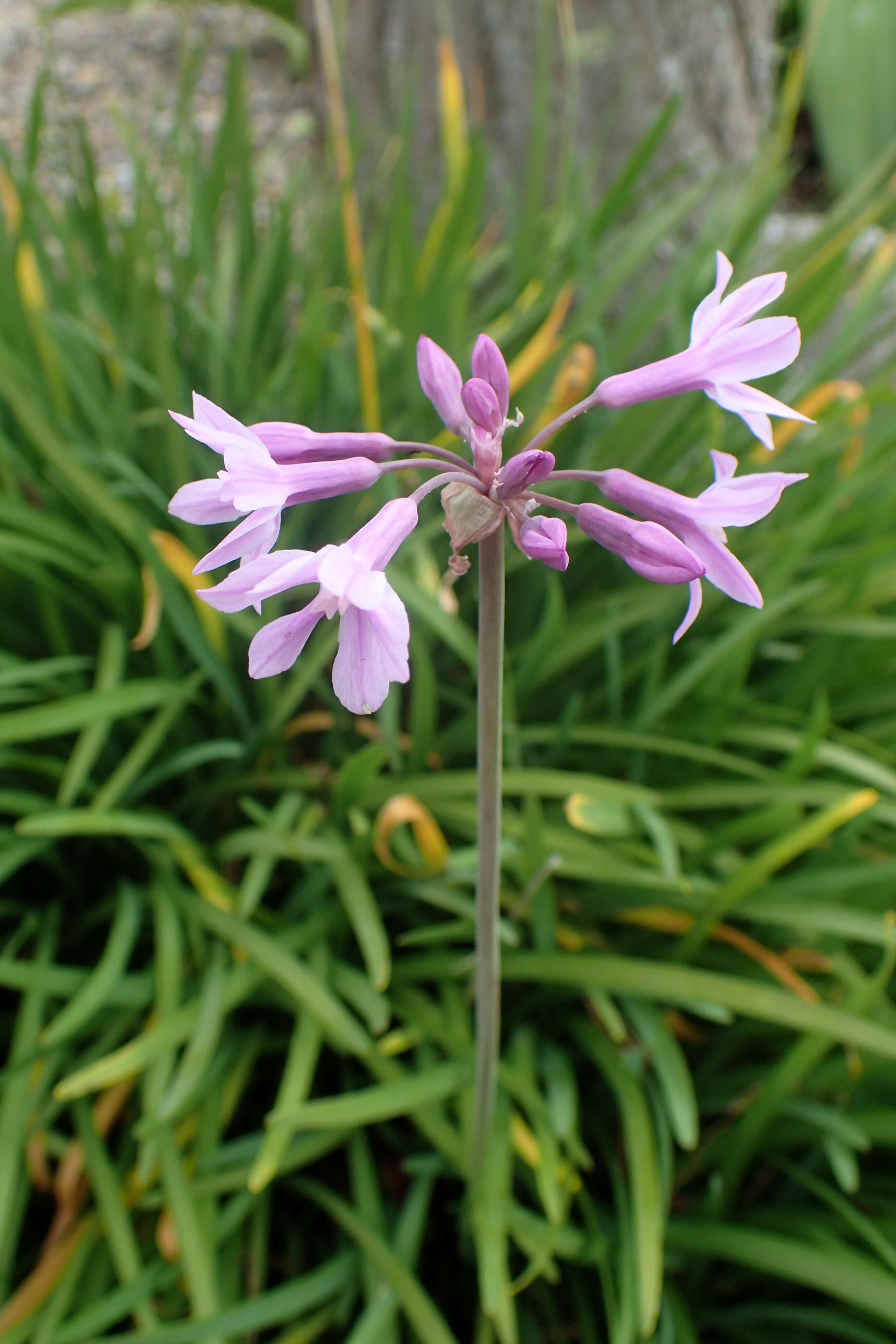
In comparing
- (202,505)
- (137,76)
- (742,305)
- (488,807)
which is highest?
(137,76)

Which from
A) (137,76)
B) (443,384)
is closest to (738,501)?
(443,384)

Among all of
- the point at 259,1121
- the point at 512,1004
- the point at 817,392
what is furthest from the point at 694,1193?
the point at 817,392

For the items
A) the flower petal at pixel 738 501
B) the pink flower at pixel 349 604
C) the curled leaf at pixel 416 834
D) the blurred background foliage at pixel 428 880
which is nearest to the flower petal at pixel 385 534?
the pink flower at pixel 349 604

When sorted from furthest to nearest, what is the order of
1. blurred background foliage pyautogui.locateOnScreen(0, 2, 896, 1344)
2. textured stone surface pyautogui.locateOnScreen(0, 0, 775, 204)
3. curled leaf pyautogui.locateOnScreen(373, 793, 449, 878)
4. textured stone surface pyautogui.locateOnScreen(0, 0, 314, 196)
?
textured stone surface pyautogui.locateOnScreen(0, 0, 314, 196)
textured stone surface pyautogui.locateOnScreen(0, 0, 775, 204)
curled leaf pyautogui.locateOnScreen(373, 793, 449, 878)
blurred background foliage pyautogui.locateOnScreen(0, 2, 896, 1344)

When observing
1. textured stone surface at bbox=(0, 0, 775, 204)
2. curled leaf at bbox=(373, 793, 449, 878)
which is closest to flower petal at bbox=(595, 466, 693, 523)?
curled leaf at bbox=(373, 793, 449, 878)

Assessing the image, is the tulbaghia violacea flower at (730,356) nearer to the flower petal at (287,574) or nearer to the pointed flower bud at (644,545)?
the pointed flower bud at (644,545)

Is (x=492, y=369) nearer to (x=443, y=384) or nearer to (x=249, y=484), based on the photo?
(x=443, y=384)

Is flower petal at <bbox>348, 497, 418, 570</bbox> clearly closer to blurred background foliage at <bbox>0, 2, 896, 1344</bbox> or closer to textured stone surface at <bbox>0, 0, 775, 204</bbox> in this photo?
blurred background foliage at <bbox>0, 2, 896, 1344</bbox>
